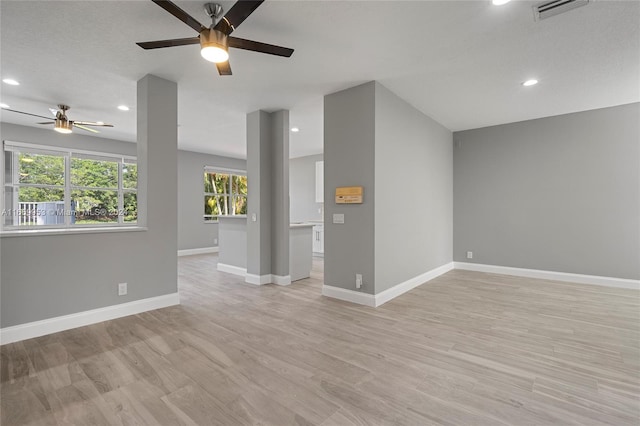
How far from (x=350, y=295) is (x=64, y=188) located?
21.3 feet

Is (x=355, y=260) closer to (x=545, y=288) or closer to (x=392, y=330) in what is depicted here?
(x=392, y=330)

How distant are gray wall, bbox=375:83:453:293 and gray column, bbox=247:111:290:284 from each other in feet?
5.58

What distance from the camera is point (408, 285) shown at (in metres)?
4.36

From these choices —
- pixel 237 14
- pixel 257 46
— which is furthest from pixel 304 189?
pixel 237 14

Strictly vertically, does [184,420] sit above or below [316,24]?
below

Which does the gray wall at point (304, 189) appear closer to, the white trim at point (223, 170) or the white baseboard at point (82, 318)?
the white trim at point (223, 170)

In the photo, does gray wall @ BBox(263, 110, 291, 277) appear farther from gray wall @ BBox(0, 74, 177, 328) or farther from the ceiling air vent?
the ceiling air vent

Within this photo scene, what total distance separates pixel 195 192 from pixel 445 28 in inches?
295

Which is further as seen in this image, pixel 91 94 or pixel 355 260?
pixel 91 94

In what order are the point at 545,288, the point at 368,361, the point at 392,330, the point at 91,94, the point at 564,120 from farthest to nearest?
the point at 564,120 < the point at 545,288 < the point at 91,94 < the point at 392,330 < the point at 368,361

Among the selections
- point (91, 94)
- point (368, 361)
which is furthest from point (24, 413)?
point (91, 94)

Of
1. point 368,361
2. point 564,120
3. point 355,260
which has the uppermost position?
point 564,120

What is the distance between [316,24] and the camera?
2.49 m

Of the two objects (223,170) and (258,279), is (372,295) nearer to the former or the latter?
(258,279)
